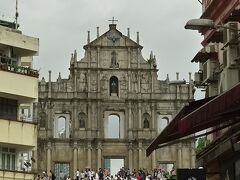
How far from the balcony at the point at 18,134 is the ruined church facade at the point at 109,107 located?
1276 inches

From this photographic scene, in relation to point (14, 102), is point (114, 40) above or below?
above

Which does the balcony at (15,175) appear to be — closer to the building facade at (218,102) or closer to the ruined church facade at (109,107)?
the building facade at (218,102)

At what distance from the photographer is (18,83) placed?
3341 centimetres

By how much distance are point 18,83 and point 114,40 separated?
117 ft

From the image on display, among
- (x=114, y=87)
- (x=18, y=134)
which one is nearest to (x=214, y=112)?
(x=18, y=134)

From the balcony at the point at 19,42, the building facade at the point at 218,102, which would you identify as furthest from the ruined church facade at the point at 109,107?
the building facade at the point at 218,102

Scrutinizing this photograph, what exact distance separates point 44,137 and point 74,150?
2.67 metres

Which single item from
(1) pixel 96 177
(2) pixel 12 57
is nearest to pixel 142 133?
(1) pixel 96 177

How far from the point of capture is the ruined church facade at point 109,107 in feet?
219

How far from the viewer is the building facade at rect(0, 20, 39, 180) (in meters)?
32.6

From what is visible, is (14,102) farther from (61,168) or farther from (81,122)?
(81,122)

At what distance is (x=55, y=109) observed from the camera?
67625 mm

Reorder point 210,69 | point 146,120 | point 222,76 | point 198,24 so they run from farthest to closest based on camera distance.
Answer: point 146,120, point 210,69, point 222,76, point 198,24

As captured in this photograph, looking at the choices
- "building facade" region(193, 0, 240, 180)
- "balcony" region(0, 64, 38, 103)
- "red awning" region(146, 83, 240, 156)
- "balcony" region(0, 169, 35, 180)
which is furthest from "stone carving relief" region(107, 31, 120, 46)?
"red awning" region(146, 83, 240, 156)
